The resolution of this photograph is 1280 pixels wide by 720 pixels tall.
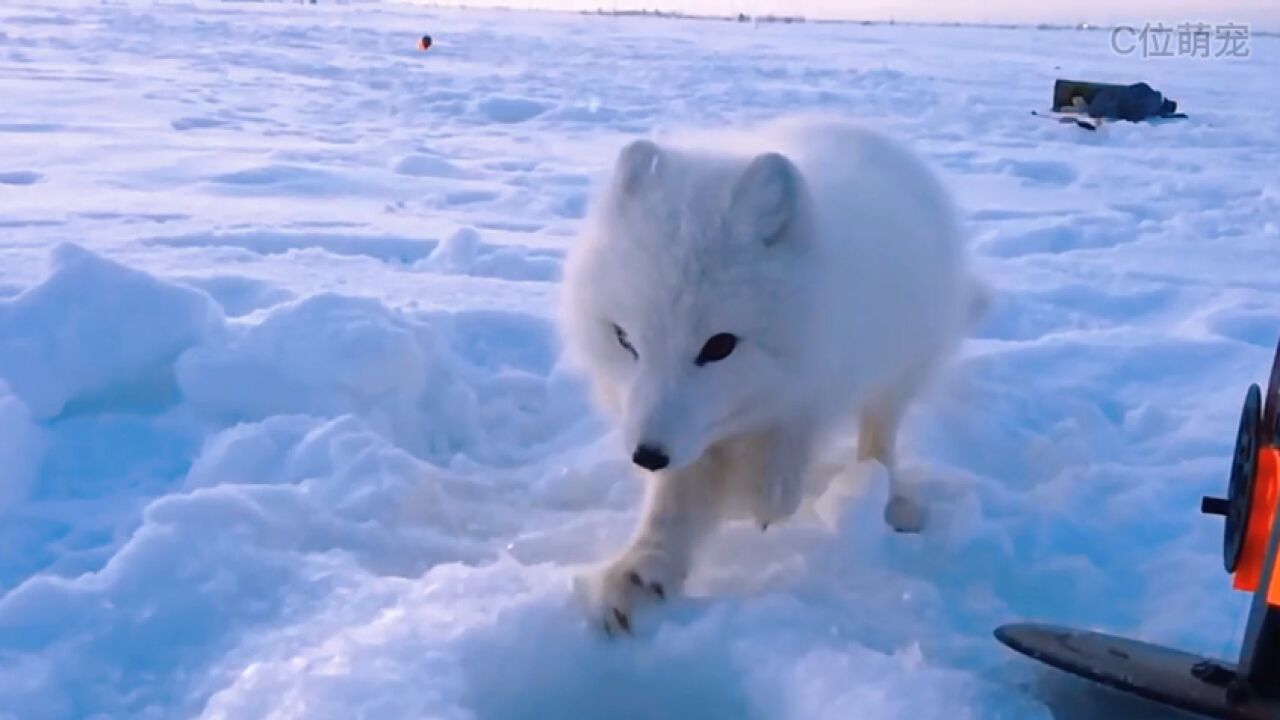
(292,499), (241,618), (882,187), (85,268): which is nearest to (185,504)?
(292,499)

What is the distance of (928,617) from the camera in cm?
214

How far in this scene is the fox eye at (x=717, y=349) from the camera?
200 centimetres

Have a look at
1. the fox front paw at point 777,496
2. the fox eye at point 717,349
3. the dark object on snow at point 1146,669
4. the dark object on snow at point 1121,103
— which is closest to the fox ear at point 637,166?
the fox eye at point 717,349

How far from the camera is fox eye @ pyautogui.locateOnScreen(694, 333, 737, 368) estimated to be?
6.57 ft

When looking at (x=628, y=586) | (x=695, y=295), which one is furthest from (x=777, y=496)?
(x=695, y=295)

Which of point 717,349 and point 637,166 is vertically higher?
point 637,166

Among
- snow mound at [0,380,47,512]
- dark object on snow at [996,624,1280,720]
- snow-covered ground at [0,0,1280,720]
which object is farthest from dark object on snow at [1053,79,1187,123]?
snow mound at [0,380,47,512]

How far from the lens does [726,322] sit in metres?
1.99

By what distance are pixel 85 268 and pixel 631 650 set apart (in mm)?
2014

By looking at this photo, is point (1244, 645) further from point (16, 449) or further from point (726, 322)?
point (16, 449)

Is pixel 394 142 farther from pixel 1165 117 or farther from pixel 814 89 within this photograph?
pixel 1165 117

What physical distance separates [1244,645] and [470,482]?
5.58 ft

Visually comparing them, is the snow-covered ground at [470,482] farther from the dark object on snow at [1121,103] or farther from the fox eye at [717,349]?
the dark object on snow at [1121,103]

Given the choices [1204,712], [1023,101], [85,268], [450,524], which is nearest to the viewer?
[1204,712]
